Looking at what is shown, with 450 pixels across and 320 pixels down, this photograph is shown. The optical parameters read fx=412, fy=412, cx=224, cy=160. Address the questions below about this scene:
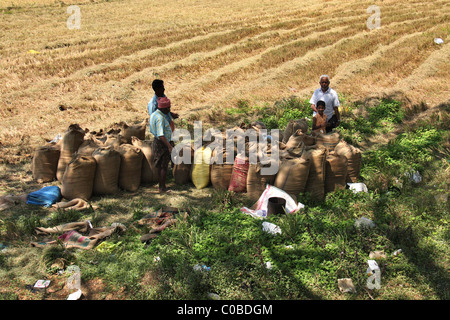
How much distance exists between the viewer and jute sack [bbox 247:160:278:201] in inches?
196

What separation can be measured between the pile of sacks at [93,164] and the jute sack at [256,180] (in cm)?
143

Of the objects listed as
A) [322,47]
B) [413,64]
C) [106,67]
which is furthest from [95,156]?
[322,47]

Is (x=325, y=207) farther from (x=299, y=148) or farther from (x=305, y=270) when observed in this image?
(x=305, y=270)

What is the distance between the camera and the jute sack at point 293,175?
4840 mm

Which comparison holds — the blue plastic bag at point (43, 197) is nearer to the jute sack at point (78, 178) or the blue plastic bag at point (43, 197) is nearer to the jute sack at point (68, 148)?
the jute sack at point (78, 178)

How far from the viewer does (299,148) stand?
16.8ft

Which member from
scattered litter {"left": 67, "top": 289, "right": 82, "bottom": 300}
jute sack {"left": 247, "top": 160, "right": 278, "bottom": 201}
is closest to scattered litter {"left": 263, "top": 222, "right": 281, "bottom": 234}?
jute sack {"left": 247, "top": 160, "right": 278, "bottom": 201}

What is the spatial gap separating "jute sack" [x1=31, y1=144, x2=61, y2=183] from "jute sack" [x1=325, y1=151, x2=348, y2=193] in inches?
146

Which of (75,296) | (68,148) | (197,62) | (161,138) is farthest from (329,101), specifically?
(197,62)

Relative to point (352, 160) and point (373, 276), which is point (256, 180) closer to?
point (352, 160)

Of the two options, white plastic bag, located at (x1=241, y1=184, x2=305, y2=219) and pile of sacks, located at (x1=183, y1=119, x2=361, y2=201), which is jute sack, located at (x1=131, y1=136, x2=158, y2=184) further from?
white plastic bag, located at (x1=241, y1=184, x2=305, y2=219)

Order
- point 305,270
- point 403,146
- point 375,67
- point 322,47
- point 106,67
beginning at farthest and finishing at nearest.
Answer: point 322,47
point 106,67
point 375,67
point 403,146
point 305,270

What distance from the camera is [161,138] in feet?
17.4

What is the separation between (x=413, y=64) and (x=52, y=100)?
8928 millimetres
